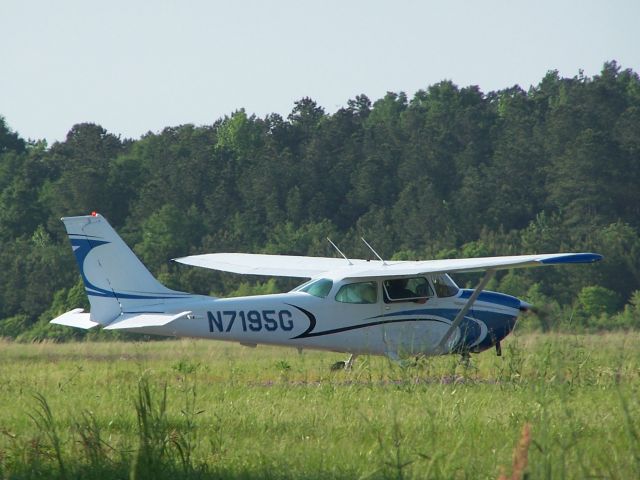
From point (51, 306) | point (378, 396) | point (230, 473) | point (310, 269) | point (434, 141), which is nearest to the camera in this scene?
point (230, 473)

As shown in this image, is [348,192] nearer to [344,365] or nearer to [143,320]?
[344,365]

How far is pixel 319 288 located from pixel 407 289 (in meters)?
1.26

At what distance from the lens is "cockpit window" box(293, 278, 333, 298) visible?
671 inches

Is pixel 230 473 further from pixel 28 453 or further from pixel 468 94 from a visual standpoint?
pixel 468 94

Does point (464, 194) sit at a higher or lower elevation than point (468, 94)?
lower

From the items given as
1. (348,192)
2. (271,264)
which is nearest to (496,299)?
(271,264)

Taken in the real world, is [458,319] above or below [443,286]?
below

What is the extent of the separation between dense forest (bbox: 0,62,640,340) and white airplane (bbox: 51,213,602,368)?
27476mm

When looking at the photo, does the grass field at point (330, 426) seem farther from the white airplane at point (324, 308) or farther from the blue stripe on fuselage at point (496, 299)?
the blue stripe on fuselage at point (496, 299)

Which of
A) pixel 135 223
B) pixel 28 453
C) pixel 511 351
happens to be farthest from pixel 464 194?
pixel 28 453

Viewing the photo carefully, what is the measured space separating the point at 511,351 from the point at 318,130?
70.9 m

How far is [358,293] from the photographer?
675 inches

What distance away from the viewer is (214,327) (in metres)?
16.4

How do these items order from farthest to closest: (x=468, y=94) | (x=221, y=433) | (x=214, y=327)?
(x=468, y=94)
(x=214, y=327)
(x=221, y=433)
